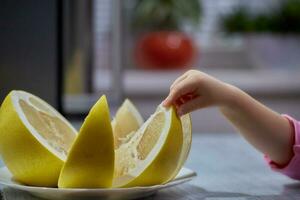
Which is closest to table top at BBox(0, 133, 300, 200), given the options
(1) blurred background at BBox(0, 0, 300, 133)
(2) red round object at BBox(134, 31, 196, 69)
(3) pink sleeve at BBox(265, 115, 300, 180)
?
(3) pink sleeve at BBox(265, 115, 300, 180)

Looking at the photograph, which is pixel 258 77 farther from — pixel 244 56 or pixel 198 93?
pixel 198 93

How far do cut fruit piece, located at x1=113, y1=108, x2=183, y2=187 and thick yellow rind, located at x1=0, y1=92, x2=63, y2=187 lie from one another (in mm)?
61

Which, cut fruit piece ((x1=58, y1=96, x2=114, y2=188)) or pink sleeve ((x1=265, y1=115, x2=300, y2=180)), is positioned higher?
cut fruit piece ((x1=58, y1=96, x2=114, y2=188))

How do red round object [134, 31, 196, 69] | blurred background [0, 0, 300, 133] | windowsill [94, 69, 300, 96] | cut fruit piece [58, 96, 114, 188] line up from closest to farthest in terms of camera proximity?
cut fruit piece [58, 96, 114, 188], blurred background [0, 0, 300, 133], windowsill [94, 69, 300, 96], red round object [134, 31, 196, 69]

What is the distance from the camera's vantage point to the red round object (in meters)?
2.29

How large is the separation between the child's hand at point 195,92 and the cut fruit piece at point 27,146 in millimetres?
117

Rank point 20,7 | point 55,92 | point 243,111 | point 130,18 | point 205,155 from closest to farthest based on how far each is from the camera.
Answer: point 243,111 < point 205,155 < point 20,7 < point 55,92 < point 130,18

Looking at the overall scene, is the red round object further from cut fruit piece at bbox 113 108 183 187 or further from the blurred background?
cut fruit piece at bbox 113 108 183 187

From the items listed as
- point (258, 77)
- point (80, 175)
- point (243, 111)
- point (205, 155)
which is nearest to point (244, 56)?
point (258, 77)

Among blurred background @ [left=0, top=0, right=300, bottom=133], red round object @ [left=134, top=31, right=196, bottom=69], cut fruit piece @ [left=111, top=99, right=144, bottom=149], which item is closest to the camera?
cut fruit piece @ [left=111, top=99, right=144, bottom=149]

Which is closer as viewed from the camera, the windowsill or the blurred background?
the blurred background

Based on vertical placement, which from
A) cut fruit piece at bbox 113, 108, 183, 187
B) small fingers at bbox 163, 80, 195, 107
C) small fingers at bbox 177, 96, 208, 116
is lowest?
cut fruit piece at bbox 113, 108, 183, 187

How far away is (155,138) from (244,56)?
2058 mm

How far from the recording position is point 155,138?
582 mm
